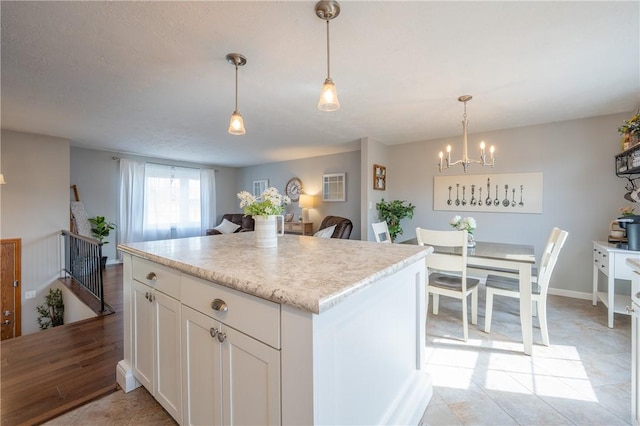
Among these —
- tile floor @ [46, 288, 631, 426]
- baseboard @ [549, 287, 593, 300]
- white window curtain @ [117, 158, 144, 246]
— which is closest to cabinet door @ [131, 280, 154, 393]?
tile floor @ [46, 288, 631, 426]

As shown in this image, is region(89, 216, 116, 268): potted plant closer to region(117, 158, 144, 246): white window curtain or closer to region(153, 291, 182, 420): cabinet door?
region(117, 158, 144, 246): white window curtain

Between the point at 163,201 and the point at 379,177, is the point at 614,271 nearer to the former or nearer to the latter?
the point at 379,177

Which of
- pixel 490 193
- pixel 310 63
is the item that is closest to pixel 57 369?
pixel 310 63

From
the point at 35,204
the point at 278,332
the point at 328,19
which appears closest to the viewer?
the point at 278,332

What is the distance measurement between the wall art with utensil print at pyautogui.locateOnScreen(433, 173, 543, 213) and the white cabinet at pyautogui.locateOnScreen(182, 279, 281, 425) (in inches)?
159

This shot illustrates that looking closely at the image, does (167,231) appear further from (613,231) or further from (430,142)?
(613,231)

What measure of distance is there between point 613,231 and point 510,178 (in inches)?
49.3

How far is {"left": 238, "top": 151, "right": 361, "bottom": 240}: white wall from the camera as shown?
213 inches

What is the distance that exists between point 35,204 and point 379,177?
5.23 meters

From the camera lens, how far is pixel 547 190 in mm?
3559

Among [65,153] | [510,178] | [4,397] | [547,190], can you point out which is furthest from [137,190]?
[547,190]

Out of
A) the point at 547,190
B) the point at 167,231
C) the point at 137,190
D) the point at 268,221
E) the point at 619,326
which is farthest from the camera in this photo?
the point at 167,231

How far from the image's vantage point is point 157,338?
1.42 metres

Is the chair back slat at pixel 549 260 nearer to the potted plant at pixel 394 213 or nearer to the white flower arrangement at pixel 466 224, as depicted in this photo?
the white flower arrangement at pixel 466 224
